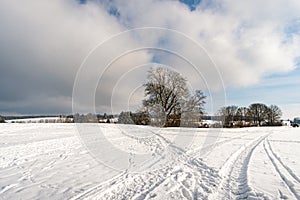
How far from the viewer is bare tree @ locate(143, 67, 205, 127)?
112ft

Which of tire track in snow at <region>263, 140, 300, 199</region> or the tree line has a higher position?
the tree line

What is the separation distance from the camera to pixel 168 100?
3825cm

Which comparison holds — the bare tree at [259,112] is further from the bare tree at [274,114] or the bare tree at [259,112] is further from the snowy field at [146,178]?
the snowy field at [146,178]

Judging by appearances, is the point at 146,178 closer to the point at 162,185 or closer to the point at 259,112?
the point at 162,185

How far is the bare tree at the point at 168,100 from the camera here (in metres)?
34.0

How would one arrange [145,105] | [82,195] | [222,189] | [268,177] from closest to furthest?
[82,195], [222,189], [268,177], [145,105]

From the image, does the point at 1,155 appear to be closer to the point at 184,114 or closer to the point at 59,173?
the point at 59,173

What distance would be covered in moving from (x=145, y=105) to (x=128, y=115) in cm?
628

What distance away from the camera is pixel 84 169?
726 cm

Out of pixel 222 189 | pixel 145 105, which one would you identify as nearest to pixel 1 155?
pixel 222 189

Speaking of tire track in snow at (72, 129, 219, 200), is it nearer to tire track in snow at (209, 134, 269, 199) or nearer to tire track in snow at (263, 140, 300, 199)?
tire track in snow at (209, 134, 269, 199)

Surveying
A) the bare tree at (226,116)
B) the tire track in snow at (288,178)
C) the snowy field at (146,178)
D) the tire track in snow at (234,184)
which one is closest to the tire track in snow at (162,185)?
the snowy field at (146,178)

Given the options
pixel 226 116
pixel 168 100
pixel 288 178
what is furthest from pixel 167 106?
pixel 288 178

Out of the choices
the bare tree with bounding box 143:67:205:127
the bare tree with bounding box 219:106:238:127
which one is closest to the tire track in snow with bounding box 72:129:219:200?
the bare tree with bounding box 143:67:205:127
